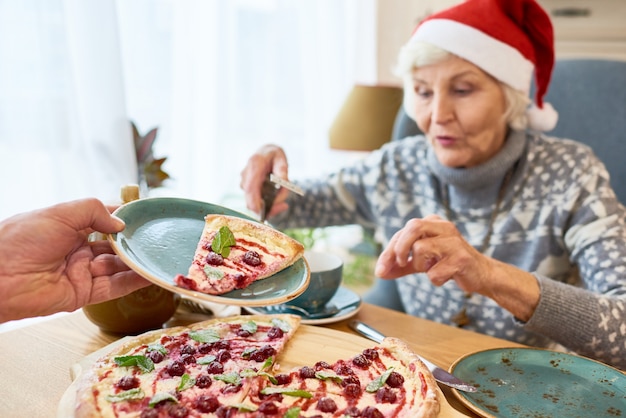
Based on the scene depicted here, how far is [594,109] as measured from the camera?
1930 millimetres

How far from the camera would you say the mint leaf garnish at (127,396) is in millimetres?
896

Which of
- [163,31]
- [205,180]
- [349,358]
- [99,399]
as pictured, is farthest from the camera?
[205,180]

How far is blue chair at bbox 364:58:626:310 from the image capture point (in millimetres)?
1872

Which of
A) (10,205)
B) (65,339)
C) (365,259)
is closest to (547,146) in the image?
(65,339)

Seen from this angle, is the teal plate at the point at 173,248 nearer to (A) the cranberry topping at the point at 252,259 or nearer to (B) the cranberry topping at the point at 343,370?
(A) the cranberry topping at the point at 252,259

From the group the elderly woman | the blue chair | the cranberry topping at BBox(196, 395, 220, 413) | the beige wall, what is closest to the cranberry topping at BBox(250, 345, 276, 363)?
the cranberry topping at BBox(196, 395, 220, 413)

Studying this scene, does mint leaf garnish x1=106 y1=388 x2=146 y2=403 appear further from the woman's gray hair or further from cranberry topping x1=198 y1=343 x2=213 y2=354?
the woman's gray hair

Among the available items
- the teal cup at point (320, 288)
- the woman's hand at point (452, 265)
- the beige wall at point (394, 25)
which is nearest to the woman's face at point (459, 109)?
the woman's hand at point (452, 265)

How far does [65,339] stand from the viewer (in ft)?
3.89

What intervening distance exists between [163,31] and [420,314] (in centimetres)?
139

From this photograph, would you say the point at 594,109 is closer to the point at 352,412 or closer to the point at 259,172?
the point at 259,172

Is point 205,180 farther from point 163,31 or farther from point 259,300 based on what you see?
point 259,300

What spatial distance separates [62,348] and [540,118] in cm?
140

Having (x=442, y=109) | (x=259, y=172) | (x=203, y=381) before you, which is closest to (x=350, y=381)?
(x=203, y=381)
